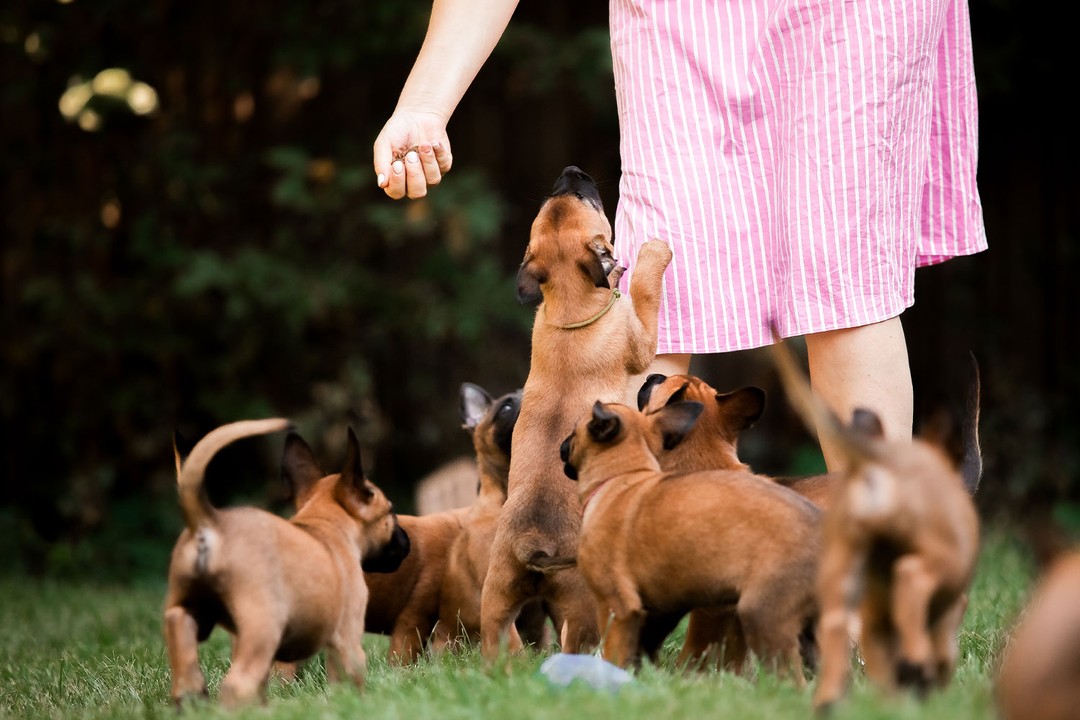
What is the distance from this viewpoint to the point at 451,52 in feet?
12.6

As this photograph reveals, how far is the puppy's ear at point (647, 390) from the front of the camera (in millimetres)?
4031

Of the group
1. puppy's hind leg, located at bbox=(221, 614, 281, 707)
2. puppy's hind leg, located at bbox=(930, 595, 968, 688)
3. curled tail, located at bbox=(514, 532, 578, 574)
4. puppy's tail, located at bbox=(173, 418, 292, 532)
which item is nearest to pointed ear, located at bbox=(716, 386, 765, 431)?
curled tail, located at bbox=(514, 532, 578, 574)

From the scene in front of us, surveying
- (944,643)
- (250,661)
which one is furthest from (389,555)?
(944,643)

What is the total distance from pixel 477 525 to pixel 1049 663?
2.53m

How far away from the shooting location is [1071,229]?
30.0ft

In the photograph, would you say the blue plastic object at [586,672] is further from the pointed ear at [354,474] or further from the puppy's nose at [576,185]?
the puppy's nose at [576,185]

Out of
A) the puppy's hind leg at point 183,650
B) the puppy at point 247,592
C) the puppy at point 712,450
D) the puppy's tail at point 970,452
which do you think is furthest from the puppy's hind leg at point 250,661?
the puppy's tail at point 970,452

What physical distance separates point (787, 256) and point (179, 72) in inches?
237

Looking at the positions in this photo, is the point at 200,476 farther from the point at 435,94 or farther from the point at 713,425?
the point at 713,425

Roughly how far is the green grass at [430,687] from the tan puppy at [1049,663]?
0.16m

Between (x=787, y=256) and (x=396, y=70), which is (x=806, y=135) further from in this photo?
(x=396, y=70)

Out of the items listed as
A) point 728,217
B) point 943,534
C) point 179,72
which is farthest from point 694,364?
point 943,534

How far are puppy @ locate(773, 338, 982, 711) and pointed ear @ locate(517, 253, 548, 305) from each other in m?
1.82

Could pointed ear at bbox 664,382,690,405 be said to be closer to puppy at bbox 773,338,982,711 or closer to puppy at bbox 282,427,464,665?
puppy at bbox 282,427,464,665
